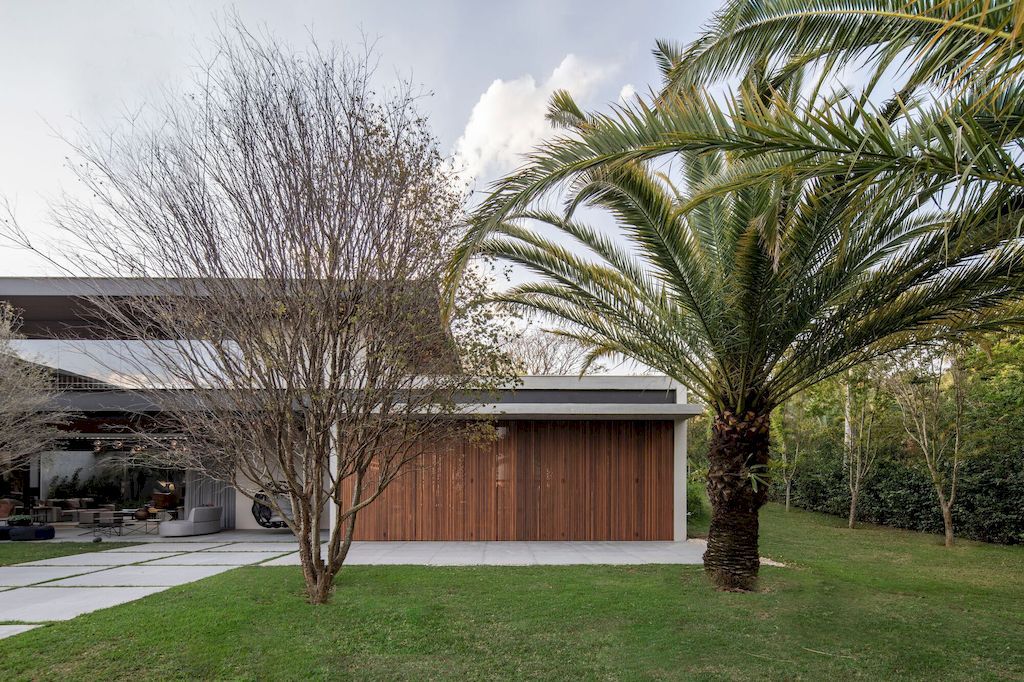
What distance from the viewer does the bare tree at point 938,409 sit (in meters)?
13.8

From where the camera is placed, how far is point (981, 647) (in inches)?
241

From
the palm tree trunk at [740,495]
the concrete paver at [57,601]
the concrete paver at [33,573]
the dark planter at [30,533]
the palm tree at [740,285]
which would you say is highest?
the palm tree at [740,285]

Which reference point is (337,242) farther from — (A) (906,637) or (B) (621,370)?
(B) (621,370)

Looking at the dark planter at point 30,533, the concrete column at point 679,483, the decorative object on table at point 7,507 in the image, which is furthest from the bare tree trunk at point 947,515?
the decorative object on table at point 7,507

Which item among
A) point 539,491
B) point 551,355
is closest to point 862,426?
point 539,491

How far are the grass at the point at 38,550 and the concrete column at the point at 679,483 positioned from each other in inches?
467

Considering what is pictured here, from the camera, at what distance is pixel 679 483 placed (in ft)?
46.2

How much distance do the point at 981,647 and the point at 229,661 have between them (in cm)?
693

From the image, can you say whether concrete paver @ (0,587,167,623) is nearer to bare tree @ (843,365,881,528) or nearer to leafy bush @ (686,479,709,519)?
leafy bush @ (686,479,709,519)

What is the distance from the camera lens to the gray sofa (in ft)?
50.4

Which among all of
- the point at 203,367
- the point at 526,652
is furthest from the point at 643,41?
the point at 526,652

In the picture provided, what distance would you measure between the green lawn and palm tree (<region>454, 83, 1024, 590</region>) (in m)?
1.36

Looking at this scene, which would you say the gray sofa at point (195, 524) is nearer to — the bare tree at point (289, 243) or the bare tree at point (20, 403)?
the bare tree at point (20, 403)

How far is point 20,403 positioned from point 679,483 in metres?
13.2
